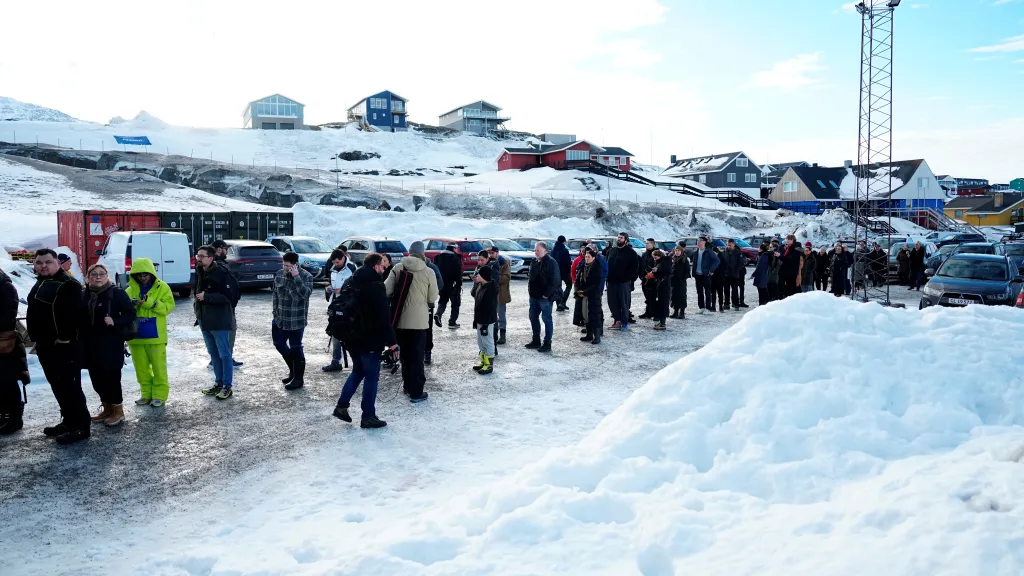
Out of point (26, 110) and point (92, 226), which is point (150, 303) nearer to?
point (92, 226)

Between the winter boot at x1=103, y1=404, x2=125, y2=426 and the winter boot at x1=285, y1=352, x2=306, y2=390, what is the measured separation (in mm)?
1884

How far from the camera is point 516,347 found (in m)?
11.3

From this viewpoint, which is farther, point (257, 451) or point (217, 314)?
point (217, 314)

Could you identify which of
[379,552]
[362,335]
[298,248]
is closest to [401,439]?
[362,335]

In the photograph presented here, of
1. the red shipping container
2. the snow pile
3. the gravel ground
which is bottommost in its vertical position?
the gravel ground

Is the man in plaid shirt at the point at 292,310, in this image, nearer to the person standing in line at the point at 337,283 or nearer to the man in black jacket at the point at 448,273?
the person standing in line at the point at 337,283

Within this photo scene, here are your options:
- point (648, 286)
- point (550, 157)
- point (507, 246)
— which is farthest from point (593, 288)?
point (550, 157)

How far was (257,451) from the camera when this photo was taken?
618cm

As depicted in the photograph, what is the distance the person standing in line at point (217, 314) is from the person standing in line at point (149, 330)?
0.48m

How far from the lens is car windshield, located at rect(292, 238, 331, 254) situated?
2202 cm

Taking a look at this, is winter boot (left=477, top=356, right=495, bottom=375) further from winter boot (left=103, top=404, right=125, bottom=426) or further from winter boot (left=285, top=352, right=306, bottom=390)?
winter boot (left=103, top=404, right=125, bottom=426)

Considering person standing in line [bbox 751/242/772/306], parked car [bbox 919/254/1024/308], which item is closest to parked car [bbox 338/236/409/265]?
person standing in line [bbox 751/242/772/306]

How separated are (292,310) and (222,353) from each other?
0.93 m

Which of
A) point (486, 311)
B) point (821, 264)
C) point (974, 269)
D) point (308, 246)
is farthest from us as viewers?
point (308, 246)
